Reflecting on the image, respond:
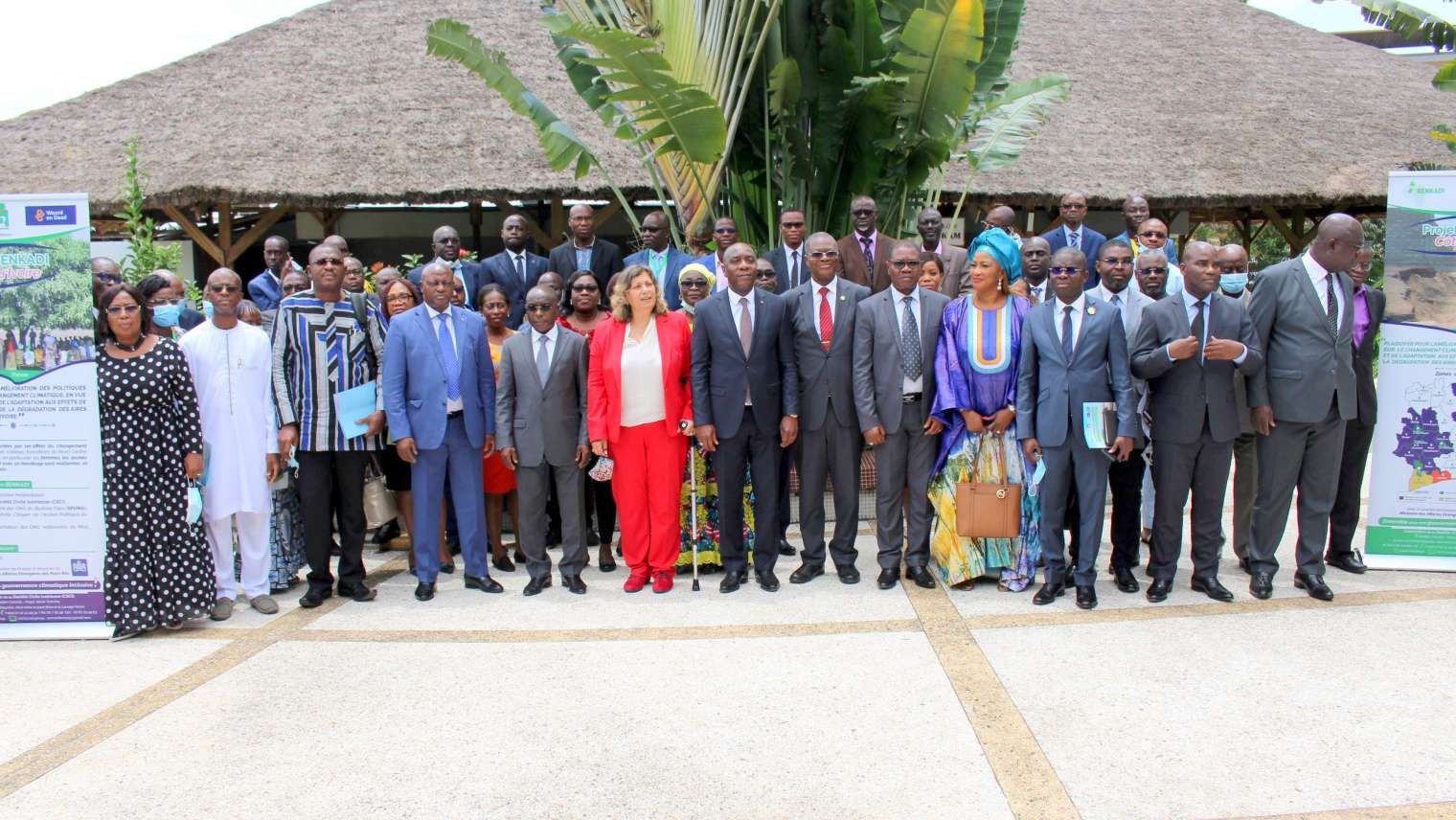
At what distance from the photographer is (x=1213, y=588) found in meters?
5.84

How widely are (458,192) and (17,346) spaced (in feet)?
28.0

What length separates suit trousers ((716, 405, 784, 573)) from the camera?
20.6ft

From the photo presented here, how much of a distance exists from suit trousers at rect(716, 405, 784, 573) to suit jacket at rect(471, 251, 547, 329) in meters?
2.76

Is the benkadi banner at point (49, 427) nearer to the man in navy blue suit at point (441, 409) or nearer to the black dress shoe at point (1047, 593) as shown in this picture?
the man in navy blue suit at point (441, 409)

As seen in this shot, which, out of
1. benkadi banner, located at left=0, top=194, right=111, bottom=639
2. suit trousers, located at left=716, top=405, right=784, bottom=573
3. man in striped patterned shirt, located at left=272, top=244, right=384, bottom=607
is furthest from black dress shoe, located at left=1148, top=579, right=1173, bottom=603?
benkadi banner, located at left=0, top=194, right=111, bottom=639

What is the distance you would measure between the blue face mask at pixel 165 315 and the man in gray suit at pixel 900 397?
4.10m

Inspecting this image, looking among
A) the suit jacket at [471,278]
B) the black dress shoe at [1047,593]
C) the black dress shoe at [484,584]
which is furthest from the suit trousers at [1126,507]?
the suit jacket at [471,278]

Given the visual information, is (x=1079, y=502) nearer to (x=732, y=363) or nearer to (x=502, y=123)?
(x=732, y=363)

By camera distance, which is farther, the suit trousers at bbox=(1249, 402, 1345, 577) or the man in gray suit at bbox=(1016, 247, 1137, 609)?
the suit trousers at bbox=(1249, 402, 1345, 577)

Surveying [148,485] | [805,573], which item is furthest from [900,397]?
[148,485]

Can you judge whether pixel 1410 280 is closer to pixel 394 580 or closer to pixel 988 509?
pixel 988 509

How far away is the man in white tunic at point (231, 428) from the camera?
5891mm

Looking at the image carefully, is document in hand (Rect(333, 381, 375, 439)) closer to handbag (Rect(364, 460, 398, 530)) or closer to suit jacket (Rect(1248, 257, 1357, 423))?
handbag (Rect(364, 460, 398, 530))

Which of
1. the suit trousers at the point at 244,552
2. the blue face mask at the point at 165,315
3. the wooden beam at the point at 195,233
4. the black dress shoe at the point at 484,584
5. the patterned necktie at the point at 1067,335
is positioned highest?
the wooden beam at the point at 195,233
